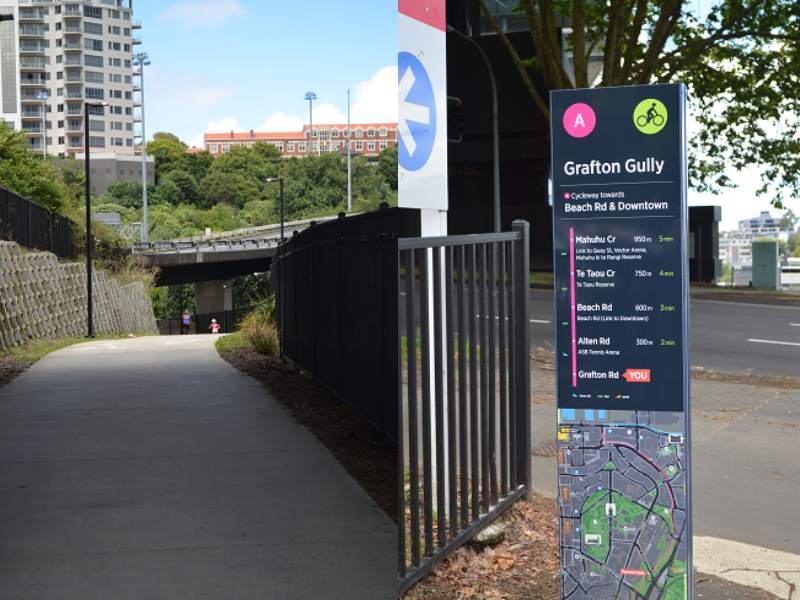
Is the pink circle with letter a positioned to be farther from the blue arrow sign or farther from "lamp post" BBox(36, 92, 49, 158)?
"lamp post" BBox(36, 92, 49, 158)

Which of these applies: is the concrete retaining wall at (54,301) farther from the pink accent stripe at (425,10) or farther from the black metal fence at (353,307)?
the pink accent stripe at (425,10)

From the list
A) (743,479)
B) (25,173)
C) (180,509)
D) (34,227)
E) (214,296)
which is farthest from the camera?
(214,296)

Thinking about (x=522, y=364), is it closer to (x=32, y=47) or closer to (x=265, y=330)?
(x=265, y=330)

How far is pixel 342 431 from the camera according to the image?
30.8 feet

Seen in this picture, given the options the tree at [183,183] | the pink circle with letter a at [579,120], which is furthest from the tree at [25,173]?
the pink circle with letter a at [579,120]

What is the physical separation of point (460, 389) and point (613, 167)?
1814mm

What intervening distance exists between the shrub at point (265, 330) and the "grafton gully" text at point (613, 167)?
13258mm

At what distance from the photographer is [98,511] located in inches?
255

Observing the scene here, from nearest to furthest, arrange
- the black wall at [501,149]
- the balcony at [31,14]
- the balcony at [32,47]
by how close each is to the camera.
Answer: the balcony at [32,47] < the balcony at [31,14] < the black wall at [501,149]

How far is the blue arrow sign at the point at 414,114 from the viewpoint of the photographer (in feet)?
18.1

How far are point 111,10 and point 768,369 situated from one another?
13704 mm

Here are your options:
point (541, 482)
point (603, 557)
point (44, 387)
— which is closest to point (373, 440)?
point (541, 482)

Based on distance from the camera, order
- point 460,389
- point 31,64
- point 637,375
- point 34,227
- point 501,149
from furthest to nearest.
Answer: point 501,149
point 34,227
point 31,64
point 460,389
point 637,375

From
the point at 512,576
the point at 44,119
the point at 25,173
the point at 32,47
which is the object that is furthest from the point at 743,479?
the point at 25,173
